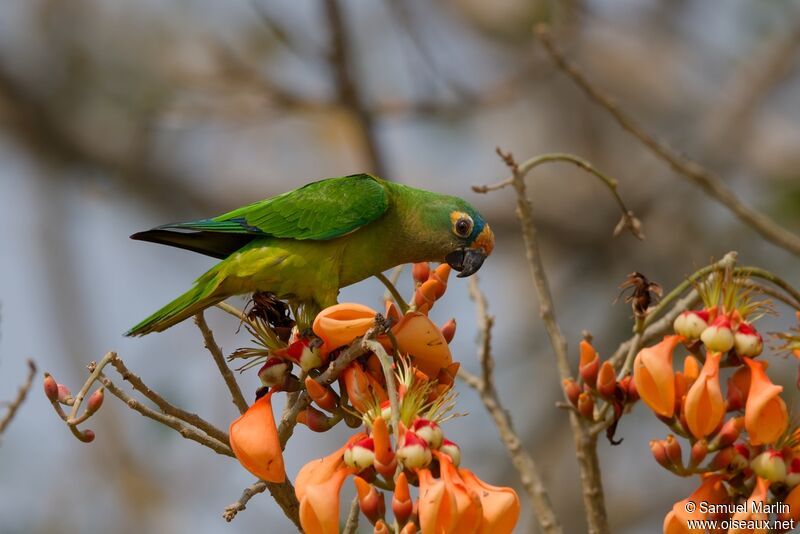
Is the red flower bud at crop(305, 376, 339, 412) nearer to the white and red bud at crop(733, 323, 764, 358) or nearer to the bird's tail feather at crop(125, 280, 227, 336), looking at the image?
the white and red bud at crop(733, 323, 764, 358)

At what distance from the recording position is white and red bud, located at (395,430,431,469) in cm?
220

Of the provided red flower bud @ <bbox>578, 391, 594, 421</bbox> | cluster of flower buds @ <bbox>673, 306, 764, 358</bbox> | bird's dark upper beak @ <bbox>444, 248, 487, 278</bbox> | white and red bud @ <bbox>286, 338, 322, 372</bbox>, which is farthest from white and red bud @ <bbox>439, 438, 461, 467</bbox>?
bird's dark upper beak @ <bbox>444, 248, 487, 278</bbox>

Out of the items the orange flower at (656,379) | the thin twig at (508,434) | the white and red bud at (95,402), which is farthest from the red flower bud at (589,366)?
the white and red bud at (95,402)

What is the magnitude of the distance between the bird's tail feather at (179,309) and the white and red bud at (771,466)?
6.82ft

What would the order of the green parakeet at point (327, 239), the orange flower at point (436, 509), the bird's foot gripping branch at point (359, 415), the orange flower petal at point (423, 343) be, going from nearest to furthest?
the orange flower at point (436, 509) < the bird's foot gripping branch at point (359, 415) < the orange flower petal at point (423, 343) < the green parakeet at point (327, 239)

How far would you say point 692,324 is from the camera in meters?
2.66

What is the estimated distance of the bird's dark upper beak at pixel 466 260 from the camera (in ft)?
14.6

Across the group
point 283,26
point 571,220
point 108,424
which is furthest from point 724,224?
point 108,424

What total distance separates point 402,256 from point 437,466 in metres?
2.36

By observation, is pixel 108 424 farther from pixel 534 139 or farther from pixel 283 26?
pixel 534 139

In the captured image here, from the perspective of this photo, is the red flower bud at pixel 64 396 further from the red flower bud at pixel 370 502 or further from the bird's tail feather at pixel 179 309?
the bird's tail feather at pixel 179 309

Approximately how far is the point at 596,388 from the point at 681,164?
4.87 feet

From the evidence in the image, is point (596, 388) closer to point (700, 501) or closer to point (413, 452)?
point (700, 501)

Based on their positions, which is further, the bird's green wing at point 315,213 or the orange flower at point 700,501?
the bird's green wing at point 315,213
